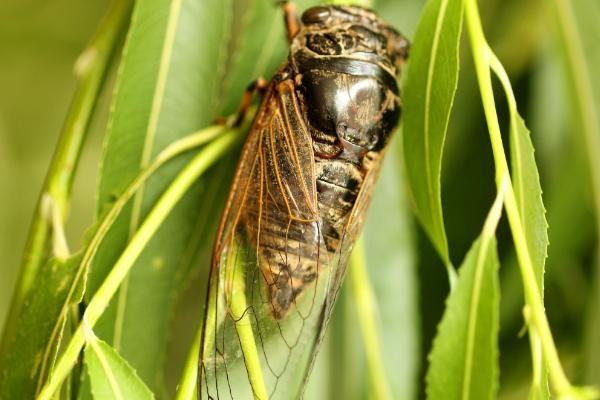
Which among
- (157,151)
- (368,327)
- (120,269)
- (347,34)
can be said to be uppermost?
(347,34)

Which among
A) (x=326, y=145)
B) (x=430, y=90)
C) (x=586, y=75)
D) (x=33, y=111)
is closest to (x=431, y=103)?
(x=430, y=90)

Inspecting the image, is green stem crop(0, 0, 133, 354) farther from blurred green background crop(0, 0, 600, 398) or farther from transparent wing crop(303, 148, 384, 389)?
transparent wing crop(303, 148, 384, 389)

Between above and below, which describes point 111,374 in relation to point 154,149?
below

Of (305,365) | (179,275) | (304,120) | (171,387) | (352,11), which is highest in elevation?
(352,11)

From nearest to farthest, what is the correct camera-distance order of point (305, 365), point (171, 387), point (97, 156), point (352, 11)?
point (305, 365) → point (352, 11) → point (171, 387) → point (97, 156)

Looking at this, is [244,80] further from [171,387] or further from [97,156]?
[97,156]

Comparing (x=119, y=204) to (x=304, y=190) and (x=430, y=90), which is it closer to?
(x=304, y=190)

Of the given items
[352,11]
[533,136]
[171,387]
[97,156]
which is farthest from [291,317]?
[97,156]

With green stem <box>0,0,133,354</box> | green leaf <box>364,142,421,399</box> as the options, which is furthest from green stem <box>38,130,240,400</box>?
green leaf <box>364,142,421,399</box>
